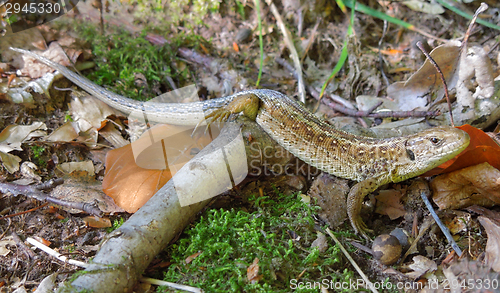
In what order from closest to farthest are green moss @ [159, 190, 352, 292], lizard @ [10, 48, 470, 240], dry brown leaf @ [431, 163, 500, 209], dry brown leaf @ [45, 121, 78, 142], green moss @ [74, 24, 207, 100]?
green moss @ [159, 190, 352, 292] → dry brown leaf @ [431, 163, 500, 209] → lizard @ [10, 48, 470, 240] → dry brown leaf @ [45, 121, 78, 142] → green moss @ [74, 24, 207, 100]

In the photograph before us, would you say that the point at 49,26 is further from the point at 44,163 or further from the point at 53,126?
the point at 44,163

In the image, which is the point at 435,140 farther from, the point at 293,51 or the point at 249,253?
the point at 293,51

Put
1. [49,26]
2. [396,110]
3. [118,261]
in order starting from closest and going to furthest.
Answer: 1. [118,261]
2. [396,110]
3. [49,26]

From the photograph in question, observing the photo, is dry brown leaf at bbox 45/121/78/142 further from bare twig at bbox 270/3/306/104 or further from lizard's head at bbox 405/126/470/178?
lizard's head at bbox 405/126/470/178

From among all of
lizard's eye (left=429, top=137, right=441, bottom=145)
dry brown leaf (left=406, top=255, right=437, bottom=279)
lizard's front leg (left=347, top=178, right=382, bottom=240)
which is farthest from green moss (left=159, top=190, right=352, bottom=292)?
lizard's eye (left=429, top=137, right=441, bottom=145)

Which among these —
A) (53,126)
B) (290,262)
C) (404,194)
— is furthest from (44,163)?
(404,194)

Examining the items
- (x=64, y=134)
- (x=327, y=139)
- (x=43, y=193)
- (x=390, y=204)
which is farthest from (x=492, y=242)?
(x=64, y=134)

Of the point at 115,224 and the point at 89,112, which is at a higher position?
the point at 89,112
